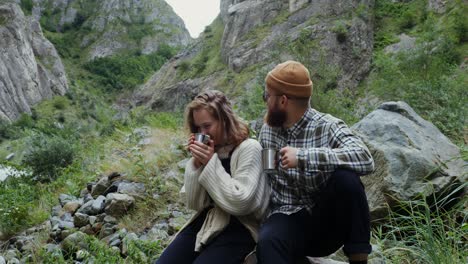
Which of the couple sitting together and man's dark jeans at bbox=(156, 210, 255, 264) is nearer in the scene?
the couple sitting together

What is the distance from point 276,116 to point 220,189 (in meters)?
0.56

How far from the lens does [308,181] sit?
2459 millimetres

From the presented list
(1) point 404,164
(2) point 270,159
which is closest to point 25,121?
(1) point 404,164

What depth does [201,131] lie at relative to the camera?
9.14ft

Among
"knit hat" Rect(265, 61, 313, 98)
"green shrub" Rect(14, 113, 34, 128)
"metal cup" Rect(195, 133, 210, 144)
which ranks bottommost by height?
"green shrub" Rect(14, 113, 34, 128)

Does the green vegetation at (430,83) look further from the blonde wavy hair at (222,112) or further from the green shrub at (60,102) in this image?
the green shrub at (60,102)

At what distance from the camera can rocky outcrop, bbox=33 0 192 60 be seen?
107m

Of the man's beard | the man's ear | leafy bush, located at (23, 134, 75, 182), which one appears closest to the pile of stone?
the man's beard

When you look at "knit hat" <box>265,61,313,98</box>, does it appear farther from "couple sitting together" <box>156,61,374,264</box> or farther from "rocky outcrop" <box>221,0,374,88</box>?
"rocky outcrop" <box>221,0,374,88</box>

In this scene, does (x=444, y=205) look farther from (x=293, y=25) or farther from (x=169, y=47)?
(x=169, y=47)

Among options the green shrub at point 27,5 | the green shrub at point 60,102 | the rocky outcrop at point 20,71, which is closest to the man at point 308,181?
the rocky outcrop at point 20,71

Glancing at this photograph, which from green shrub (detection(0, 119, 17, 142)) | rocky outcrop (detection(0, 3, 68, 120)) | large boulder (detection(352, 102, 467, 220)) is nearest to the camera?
large boulder (detection(352, 102, 467, 220))

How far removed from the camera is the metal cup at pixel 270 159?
2.36 m

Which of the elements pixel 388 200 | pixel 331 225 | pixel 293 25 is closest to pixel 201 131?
pixel 331 225
